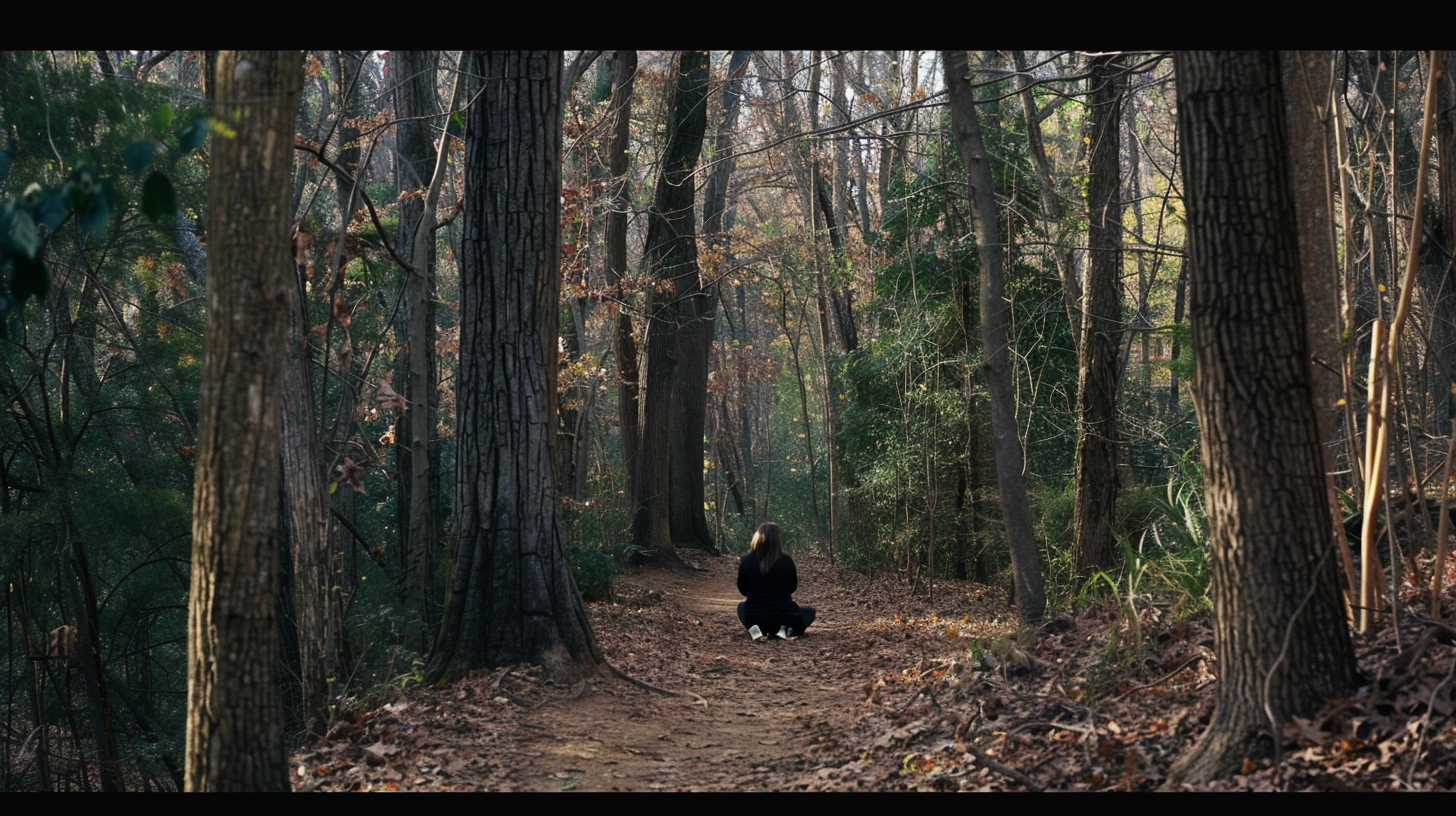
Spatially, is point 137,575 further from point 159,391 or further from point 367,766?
point 367,766

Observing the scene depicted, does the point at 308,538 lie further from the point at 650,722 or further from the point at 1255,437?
the point at 1255,437

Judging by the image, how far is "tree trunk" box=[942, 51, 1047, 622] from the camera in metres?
8.43

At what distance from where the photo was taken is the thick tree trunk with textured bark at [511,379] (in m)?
7.99

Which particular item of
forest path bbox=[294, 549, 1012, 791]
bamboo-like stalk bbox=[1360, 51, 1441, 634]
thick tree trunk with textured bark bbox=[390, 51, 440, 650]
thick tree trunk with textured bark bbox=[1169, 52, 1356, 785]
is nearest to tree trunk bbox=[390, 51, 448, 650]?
thick tree trunk with textured bark bbox=[390, 51, 440, 650]

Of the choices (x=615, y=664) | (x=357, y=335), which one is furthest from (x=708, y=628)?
(x=357, y=335)

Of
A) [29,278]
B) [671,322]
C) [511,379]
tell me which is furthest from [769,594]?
[29,278]

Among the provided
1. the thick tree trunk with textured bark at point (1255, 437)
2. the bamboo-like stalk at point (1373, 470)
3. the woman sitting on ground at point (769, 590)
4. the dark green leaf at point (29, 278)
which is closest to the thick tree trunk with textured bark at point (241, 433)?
the dark green leaf at point (29, 278)

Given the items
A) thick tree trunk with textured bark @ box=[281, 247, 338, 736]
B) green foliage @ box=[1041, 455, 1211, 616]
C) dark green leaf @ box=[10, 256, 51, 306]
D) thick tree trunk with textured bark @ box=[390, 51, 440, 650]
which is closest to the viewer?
dark green leaf @ box=[10, 256, 51, 306]

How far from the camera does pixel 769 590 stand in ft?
36.6

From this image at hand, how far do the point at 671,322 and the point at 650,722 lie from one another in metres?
11.3

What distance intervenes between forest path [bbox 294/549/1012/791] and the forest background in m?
0.95

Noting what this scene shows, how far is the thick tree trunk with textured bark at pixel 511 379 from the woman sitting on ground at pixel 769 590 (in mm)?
2980

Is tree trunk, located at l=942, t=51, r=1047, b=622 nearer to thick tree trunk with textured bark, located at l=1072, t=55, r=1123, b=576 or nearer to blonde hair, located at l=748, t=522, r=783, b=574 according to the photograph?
thick tree trunk with textured bark, located at l=1072, t=55, r=1123, b=576

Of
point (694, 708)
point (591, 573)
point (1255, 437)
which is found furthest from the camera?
point (591, 573)
